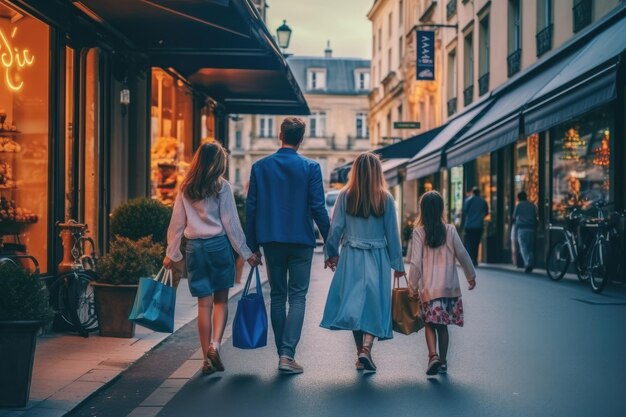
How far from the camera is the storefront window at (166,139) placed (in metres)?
16.7

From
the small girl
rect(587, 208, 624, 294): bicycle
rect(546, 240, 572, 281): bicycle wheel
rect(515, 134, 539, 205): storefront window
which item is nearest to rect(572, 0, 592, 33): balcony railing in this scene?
rect(515, 134, 539, 205): storefront window

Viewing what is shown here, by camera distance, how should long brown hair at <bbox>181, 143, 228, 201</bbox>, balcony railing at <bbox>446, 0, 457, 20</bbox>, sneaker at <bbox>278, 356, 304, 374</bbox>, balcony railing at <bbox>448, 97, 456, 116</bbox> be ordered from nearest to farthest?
1. sneaker at <bbox>278, 356, 304, 374</bbox>
2. long brown hair at <bbox>181, 143, 228, 201</bbox>
3. balcony railing at <bbox>448, 97, 456, 116</bbox>
4. balcony railing at <bbox>446, 0, 457, 20</bbox>

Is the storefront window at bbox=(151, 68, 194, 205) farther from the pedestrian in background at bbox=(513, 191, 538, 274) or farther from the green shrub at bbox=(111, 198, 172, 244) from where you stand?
the pedestrian in background at bbox=(513, 191, 538, 274)

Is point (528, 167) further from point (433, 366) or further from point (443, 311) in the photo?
point (433, 366)

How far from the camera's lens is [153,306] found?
712cm

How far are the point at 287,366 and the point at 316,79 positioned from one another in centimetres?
7336

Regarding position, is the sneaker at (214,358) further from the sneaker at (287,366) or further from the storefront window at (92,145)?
the storefront window at (92,145)

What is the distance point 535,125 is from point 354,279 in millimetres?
8598

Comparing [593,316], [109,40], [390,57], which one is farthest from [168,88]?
[390,57]

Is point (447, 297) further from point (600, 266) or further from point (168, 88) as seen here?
point (168, 88)

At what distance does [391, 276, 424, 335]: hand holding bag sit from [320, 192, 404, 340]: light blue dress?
96 millimetres

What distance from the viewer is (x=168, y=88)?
17.5 meters

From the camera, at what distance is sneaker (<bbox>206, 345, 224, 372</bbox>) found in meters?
6.95

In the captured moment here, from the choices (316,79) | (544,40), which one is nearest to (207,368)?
(544,40)
